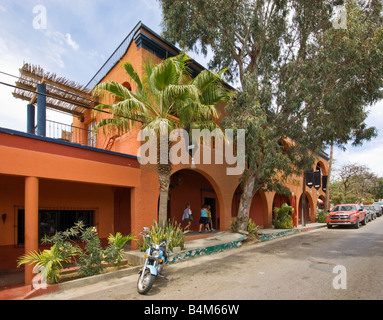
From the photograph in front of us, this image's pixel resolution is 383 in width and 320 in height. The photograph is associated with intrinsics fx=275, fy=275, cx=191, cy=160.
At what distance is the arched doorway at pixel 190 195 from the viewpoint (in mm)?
13771

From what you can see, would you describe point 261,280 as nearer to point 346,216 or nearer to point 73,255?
point 73,255

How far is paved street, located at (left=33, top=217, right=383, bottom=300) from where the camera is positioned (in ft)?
18.2

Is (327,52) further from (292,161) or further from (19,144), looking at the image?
(19,144)

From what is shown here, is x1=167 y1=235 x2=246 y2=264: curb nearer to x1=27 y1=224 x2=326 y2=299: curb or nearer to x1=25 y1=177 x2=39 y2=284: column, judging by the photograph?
x1=27 y1=224 x2=326 y2=299: curb

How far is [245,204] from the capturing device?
539 inches

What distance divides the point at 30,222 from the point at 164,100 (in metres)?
5.04

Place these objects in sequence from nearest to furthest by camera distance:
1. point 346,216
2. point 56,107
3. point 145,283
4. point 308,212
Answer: point 145,283 < point 56,107 < point 346,216 < point 308,212

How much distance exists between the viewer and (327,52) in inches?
478

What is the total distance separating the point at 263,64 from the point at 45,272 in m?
12.9

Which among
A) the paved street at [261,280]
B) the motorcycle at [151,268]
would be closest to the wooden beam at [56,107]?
the paved street at [261,280]

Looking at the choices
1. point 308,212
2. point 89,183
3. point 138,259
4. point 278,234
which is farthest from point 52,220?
point 308,212

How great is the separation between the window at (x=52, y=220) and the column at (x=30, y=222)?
222 cm

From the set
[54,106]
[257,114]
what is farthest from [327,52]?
[54,106]

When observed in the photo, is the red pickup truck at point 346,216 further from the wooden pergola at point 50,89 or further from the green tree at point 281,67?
the wooden pergola at point 50,89
